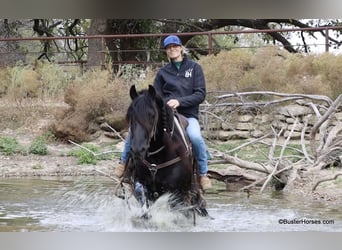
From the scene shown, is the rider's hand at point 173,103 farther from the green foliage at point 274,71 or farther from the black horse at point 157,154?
the green foliage at point 274,71

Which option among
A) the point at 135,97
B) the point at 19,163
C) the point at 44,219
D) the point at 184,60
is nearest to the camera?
the point at 135,97

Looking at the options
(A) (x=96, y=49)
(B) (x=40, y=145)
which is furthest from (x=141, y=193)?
(A) (x=96, y=49)

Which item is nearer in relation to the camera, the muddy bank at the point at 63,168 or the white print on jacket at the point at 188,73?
the white print on jacket at the point at 188,73

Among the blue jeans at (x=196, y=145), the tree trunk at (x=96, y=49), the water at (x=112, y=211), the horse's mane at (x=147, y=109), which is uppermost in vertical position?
the tree trunk at (x=96, y=49)

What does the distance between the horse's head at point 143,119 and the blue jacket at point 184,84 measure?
399 mm

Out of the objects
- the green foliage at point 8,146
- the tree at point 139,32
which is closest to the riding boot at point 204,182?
the tree at point 139,32

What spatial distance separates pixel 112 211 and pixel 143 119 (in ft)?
4.04

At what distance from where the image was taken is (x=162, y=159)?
4238mm

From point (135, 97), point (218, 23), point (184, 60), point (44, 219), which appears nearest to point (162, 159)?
point (135, 97)

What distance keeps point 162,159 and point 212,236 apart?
952 millimetres

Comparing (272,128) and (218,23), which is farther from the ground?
(218,23)

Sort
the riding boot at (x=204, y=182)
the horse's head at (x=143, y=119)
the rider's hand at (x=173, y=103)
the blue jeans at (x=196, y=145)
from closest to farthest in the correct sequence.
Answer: the horse's head at (x=143, y=119), the rider's hand at (x=173, y=103), the blue jeans at (x=196, y=145), the riding boot at (x=204, y=182)

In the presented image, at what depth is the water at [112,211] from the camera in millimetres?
4863
